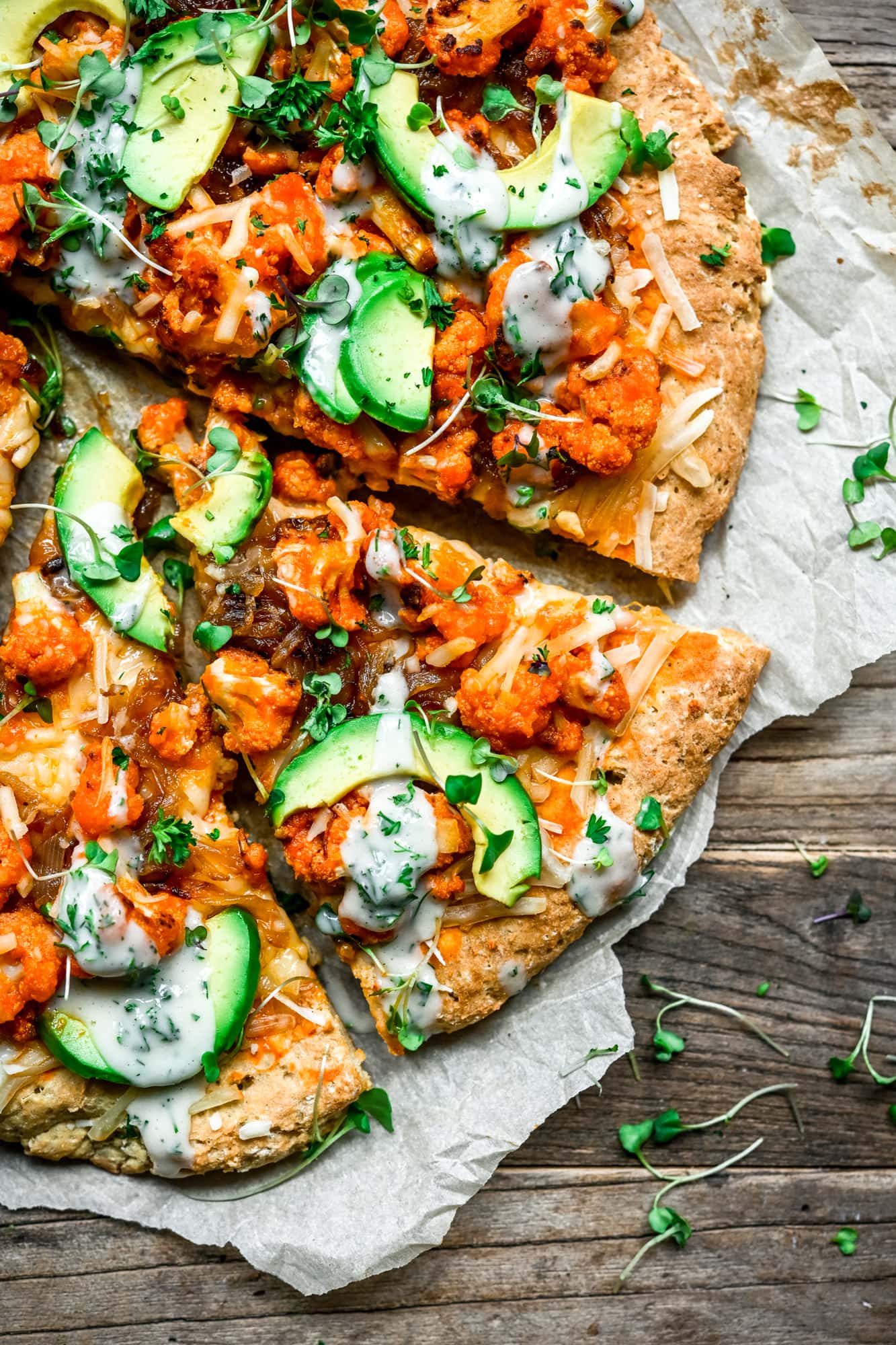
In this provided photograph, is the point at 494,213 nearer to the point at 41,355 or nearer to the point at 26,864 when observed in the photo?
the point at 41,355

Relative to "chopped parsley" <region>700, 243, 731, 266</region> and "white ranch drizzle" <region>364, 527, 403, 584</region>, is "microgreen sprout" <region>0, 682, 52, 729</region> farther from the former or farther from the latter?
"chopped parsley" <region>700, 243, 731, 266</region>

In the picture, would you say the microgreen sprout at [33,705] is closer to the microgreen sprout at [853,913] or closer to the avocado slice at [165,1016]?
the avocado slice at [165,1016]

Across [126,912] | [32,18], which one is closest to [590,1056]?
[126,912]

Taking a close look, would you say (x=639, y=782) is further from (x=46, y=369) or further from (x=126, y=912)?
(x=46, y=369)

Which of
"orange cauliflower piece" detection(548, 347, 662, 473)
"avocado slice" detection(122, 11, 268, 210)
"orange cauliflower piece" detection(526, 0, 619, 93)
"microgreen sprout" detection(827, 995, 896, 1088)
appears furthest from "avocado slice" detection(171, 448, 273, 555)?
"microgreen sprout" detection(827, 995, 896, 1088)

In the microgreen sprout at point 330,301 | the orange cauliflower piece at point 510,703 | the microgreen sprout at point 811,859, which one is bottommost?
the microgreen sprout at point 811,859

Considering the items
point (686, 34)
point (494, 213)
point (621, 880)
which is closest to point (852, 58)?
point (686, 34)

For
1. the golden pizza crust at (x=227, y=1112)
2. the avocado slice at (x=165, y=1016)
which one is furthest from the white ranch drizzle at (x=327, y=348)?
the golden pizza crust at (x=227, y=1112)
